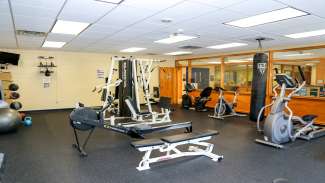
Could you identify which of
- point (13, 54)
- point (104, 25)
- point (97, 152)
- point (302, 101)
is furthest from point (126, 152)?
point (13, 54)

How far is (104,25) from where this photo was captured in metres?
4.18

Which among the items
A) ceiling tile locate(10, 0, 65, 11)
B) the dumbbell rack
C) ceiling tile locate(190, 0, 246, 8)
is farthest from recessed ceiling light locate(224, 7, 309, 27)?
the dumbbell rack

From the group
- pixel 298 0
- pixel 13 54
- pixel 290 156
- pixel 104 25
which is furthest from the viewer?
pixel 13 54

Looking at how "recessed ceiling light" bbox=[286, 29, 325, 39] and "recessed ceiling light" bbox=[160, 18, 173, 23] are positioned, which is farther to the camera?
"recessed ceiling light" bbox=[286, 29, 325, 39]

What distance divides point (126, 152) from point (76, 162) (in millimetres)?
848

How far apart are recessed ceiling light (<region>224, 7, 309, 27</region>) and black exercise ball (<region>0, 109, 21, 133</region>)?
5.07 m

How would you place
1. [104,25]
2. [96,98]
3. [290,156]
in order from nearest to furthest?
[290,156] < [104,25] < [96,98]

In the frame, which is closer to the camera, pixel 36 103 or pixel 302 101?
pixel 302 101

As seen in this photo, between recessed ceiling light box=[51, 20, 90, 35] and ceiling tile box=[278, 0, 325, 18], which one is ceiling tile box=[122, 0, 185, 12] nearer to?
ceiling tile box=[278, 0, 325, 18]

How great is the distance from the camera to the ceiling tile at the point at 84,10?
9.72 feet

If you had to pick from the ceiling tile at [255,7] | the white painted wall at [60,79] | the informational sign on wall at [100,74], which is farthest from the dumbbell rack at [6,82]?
the ceiling tile at [255,7]

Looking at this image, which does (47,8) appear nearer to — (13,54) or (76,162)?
(76,162)

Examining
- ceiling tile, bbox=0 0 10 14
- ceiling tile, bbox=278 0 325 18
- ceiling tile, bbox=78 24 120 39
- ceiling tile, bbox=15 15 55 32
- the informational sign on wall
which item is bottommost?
the informational sign on wall

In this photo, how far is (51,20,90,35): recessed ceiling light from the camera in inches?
162
